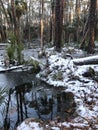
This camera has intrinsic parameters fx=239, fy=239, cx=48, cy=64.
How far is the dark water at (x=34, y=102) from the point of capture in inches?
206

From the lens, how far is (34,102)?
6156 mm

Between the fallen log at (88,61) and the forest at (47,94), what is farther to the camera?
the fallen log at (88,61)

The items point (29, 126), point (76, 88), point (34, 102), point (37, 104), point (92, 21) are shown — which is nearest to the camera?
point (29, 126)

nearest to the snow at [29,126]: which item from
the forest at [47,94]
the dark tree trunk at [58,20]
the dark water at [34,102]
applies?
the forest at [47,94]

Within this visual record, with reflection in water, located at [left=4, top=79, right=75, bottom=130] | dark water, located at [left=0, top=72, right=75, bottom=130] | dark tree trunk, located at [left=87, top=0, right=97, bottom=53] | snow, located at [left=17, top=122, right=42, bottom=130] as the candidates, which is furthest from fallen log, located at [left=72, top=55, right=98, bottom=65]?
snow, located at [left=17, top=122, right=42, bottom=130]

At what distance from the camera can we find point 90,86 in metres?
7.05

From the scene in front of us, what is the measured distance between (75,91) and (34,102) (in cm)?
137

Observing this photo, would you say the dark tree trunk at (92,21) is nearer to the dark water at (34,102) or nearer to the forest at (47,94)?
the forest at (47,94)

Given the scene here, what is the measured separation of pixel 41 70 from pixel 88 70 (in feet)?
7.86

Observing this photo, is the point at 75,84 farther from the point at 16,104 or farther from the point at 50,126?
the point at 50,126

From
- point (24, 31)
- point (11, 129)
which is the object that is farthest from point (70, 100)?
point (24, 31)

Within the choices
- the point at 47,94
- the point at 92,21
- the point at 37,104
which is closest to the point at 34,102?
the point at 37,104

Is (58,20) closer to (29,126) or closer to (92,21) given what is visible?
(92,21)

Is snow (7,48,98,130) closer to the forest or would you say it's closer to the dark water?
the forest
